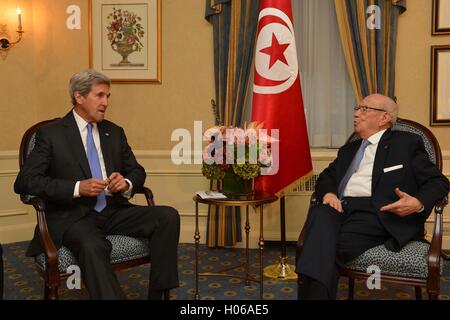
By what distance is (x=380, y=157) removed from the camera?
122 inches

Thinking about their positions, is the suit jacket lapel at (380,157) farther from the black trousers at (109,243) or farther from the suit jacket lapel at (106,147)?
the suit jacket lapel at (106,147)

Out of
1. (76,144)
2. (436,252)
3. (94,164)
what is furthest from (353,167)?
(76,144)

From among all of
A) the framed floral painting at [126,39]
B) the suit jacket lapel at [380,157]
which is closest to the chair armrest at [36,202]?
the suit jacket lapel at [380,157]

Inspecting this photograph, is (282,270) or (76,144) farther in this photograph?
(282,270)

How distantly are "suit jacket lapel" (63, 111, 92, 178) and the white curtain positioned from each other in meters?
Answer: 2.47

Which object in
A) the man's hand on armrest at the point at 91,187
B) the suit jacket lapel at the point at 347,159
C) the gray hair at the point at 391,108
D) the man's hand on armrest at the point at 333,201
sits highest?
the gray hair at the point at 391,108

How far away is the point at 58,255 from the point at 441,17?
3873 millimetres

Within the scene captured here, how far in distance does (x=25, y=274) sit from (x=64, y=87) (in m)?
2.00

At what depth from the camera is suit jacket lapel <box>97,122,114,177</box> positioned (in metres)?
3.28

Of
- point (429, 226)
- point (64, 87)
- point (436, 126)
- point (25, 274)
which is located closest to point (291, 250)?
point (429, 226)

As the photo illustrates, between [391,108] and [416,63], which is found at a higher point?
[416,63]

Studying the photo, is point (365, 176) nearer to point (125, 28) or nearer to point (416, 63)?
point (416, 63)

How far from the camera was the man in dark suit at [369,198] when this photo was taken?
2707 millimetres

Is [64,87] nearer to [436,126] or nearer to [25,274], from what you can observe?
[25,274]
